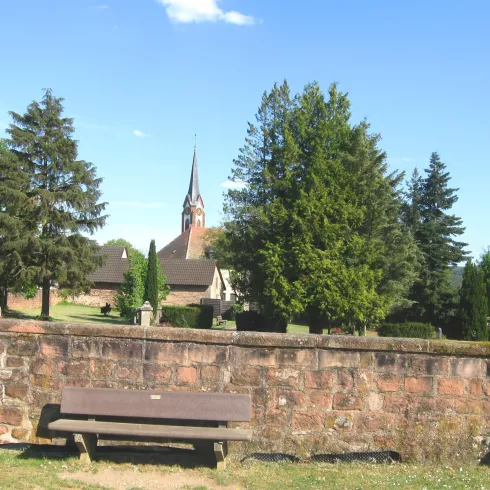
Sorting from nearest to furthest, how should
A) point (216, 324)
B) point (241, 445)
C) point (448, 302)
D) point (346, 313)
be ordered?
point (241, 445) → point (346, 313) → point (448, 302) → point (216, 324)

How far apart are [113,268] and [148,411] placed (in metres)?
45.8

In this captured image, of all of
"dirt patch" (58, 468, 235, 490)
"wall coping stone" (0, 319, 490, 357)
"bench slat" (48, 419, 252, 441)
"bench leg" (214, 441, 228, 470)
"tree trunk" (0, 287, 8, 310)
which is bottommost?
"dirt patch" (58, 468, 235, 490)

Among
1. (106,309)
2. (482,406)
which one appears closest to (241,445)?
(482,406)

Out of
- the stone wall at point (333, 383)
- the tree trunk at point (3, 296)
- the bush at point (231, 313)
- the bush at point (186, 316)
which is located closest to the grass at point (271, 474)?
the stone wall at point (333, 383)

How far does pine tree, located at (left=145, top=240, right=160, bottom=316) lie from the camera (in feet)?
113

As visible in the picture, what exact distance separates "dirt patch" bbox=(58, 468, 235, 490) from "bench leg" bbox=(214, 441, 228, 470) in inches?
8.6

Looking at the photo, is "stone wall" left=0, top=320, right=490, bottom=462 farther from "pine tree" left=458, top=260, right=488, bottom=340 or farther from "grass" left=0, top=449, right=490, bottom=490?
"pine tree" left=458, top=260, right=488, bottom=340

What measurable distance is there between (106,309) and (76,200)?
10.5 m

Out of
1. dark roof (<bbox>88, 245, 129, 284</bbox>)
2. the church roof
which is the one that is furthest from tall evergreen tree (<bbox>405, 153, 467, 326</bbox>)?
the church roof

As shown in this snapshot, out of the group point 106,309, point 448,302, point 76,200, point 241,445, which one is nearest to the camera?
point 241,445

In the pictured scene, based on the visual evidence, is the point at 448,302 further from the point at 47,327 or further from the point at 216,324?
the point at 47,327

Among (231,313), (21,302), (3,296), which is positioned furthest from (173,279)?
(3,296)

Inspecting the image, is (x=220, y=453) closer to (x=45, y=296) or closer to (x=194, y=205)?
(x=45, y=296)

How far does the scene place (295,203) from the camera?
26266mm
